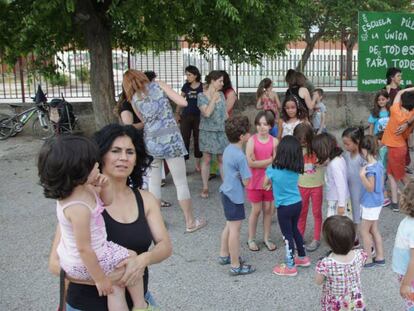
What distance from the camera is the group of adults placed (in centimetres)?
228

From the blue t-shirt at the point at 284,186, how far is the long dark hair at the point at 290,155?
6cm

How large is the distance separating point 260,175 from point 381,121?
265 cm

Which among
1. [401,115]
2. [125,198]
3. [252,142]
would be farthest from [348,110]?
[125,198]

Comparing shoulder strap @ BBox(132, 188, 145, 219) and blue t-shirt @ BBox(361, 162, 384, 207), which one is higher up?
shoulder strap @ BBox(132, 188, 145, 219)

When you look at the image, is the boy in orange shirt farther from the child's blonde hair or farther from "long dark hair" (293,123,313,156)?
the child's blonde hair

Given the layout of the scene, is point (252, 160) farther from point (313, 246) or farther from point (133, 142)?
point (133, 142)

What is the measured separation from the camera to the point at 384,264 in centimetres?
459

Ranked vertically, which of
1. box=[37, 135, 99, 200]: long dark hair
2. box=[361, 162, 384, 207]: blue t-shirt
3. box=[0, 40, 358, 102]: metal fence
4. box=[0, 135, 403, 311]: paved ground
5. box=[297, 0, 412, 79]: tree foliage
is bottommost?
box=[0, 135, 403, 311]: paved ground

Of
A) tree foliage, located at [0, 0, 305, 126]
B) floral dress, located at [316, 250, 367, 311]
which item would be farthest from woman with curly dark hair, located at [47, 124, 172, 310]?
tree foliage, located at [0, 0, 305, 126]

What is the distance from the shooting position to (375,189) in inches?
175

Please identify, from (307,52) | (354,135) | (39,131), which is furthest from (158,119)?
(307,52)

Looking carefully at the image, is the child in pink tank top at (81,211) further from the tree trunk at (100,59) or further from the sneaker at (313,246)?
the tree trunk at (100,59)

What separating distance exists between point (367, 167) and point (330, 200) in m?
0.52

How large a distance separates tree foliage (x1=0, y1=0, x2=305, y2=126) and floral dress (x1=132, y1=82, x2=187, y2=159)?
1213mm
